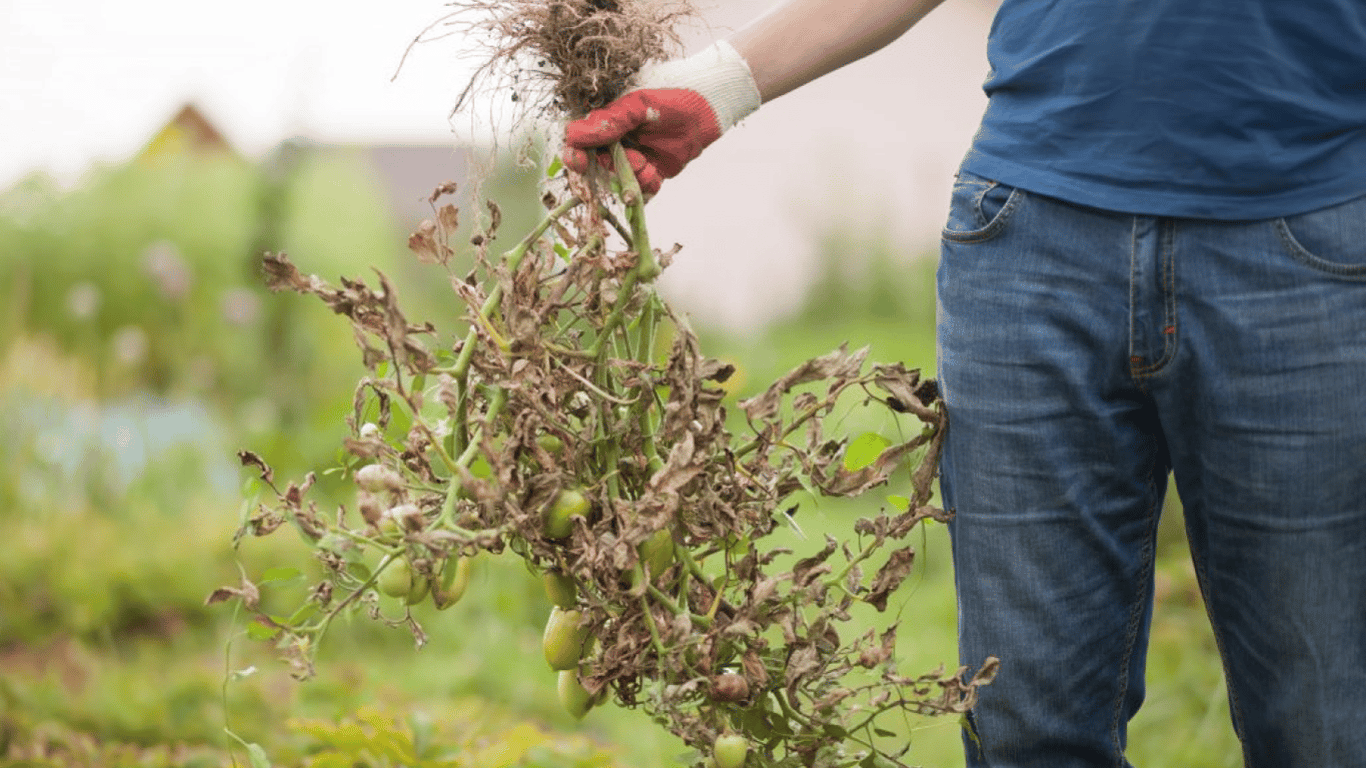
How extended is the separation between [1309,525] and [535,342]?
0.73 meters

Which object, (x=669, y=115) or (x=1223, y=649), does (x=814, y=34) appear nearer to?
(x=669, y=115)

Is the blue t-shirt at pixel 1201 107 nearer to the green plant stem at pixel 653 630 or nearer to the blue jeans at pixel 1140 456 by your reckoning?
the blue jeans at pixel 1140 456

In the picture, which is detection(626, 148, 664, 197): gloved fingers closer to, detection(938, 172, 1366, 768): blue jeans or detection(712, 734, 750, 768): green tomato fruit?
detection(938, 172, 1366, 768): blue jeans

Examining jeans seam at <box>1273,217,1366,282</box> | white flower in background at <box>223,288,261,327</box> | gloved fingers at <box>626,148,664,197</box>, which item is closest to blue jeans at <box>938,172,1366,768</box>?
jeans seam at <box>1273,217,1366,282</box>

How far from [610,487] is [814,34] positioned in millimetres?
542

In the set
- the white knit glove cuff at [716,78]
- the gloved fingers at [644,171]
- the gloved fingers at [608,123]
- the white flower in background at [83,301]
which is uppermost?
the white knit glove cuff at [716,78]

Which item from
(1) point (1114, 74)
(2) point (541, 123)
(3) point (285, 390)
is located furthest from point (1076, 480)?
(3) point (285, 390)

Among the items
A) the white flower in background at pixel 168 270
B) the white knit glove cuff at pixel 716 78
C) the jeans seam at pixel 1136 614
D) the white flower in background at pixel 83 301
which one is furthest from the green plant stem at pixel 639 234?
the white flower in background at pixel 168 270

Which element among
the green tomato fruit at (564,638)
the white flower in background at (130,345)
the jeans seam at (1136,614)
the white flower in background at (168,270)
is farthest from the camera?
the white flower in background at (168,270)

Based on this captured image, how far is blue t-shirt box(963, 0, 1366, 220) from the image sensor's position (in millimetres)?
1087

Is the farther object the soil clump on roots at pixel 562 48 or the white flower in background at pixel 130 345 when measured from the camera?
the white flower in background at pixel 130 345

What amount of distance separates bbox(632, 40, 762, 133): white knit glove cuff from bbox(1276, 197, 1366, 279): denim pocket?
54 centimetres

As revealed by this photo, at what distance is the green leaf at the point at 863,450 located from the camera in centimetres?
129

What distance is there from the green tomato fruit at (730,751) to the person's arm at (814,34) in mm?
658
